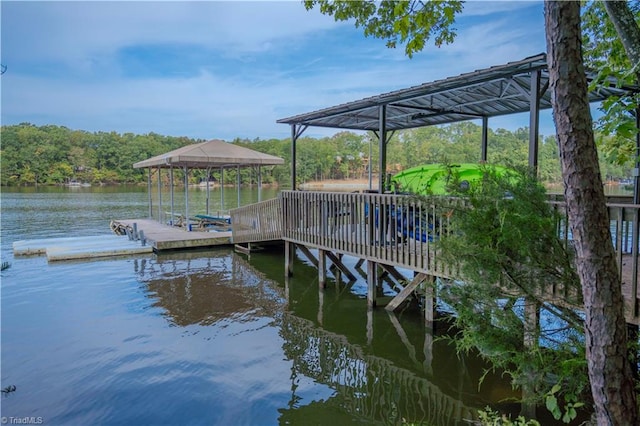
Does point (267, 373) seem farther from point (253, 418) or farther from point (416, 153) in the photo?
point (416, 153)

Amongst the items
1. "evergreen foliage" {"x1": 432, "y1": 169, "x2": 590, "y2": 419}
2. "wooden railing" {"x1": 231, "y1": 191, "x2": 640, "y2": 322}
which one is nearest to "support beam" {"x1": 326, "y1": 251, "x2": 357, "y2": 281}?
"wooden railing" {"x1": 231, "y1": 191, "x2": 640, "y2": 322}

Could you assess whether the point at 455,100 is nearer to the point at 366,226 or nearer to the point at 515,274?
the point at 366,226

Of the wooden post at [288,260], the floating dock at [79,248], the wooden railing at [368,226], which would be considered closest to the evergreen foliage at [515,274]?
the wooden railing at [368,226]

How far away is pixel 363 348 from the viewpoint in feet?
18.4

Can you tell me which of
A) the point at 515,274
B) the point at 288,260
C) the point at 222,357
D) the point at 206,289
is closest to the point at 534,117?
the point at 515,274

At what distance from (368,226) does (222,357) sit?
310 centimetres

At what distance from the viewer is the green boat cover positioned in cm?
310

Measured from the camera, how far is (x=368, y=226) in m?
6.90

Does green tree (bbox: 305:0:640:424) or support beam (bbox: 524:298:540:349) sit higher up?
green tree (bbox: 305:0:640:424)

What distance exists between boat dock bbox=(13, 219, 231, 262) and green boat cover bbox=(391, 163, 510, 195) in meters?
7.31

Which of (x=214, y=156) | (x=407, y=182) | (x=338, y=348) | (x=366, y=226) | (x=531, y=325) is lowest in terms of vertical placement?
(x=338, y=348)

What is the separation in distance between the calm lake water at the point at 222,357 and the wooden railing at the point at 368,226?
1.07m

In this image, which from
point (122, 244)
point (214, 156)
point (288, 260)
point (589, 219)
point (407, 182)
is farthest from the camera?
point (214, 156)

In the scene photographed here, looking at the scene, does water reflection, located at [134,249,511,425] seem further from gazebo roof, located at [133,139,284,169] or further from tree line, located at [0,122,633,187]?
tree line, located at [0,122,633,187]
